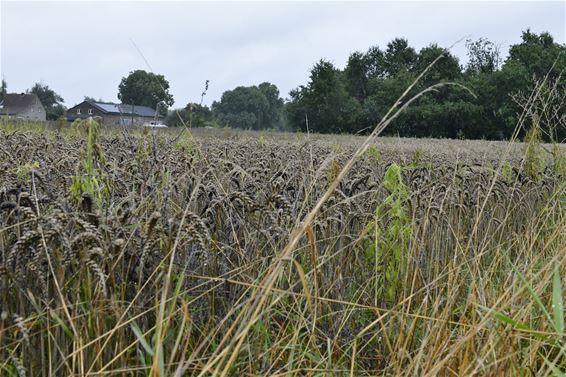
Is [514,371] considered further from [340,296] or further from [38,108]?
[38,108]

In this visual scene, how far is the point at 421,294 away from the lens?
3.38 metres

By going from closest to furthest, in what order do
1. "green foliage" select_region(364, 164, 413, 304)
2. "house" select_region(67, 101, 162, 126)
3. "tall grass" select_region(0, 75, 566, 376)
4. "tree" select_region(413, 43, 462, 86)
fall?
"tall grass" select_region(0, 75, 566, 376), "green foliage" select_region(364, 164, 413, 304), "house" select_region(67, 101, 162, 126), "tree" select_region(413, 43, 462, 86)

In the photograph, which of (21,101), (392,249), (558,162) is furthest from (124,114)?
(21,101)

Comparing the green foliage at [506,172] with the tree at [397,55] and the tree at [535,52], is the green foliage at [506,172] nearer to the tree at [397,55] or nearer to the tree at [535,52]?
the tree at [535,52]

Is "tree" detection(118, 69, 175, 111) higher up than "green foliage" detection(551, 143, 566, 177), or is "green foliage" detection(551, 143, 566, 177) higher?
"tree" detection(118, 69, 175, 111)

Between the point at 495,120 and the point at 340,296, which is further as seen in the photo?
the point at 495,120

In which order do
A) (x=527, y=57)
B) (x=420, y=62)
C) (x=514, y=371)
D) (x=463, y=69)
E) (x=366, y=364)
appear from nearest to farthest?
(x=514, y=371) < (x=366, y=364) < (x=527, y=57) < (x=420, y=62) < (x=463, y=69)

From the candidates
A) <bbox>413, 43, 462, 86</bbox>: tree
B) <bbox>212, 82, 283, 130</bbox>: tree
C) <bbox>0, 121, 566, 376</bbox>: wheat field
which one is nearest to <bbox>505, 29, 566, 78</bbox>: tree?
<bbox>413, 43, 462, 86</bbox>: tree

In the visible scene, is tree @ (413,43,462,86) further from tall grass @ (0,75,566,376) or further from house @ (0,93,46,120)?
tall grass @ (0,75,566,376)

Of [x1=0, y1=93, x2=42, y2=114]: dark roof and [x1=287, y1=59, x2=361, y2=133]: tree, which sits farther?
[x1=0, y1=93, x2=42, y2=114]: dark roof

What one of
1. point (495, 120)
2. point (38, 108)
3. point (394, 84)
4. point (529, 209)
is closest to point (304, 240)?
point (529, 209)

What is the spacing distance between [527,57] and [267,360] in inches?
2260

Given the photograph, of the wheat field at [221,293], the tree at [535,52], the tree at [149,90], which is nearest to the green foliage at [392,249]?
the wheat field at [221,293]

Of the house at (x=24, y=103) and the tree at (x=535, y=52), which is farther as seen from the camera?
the house at (x=24, y=103)
